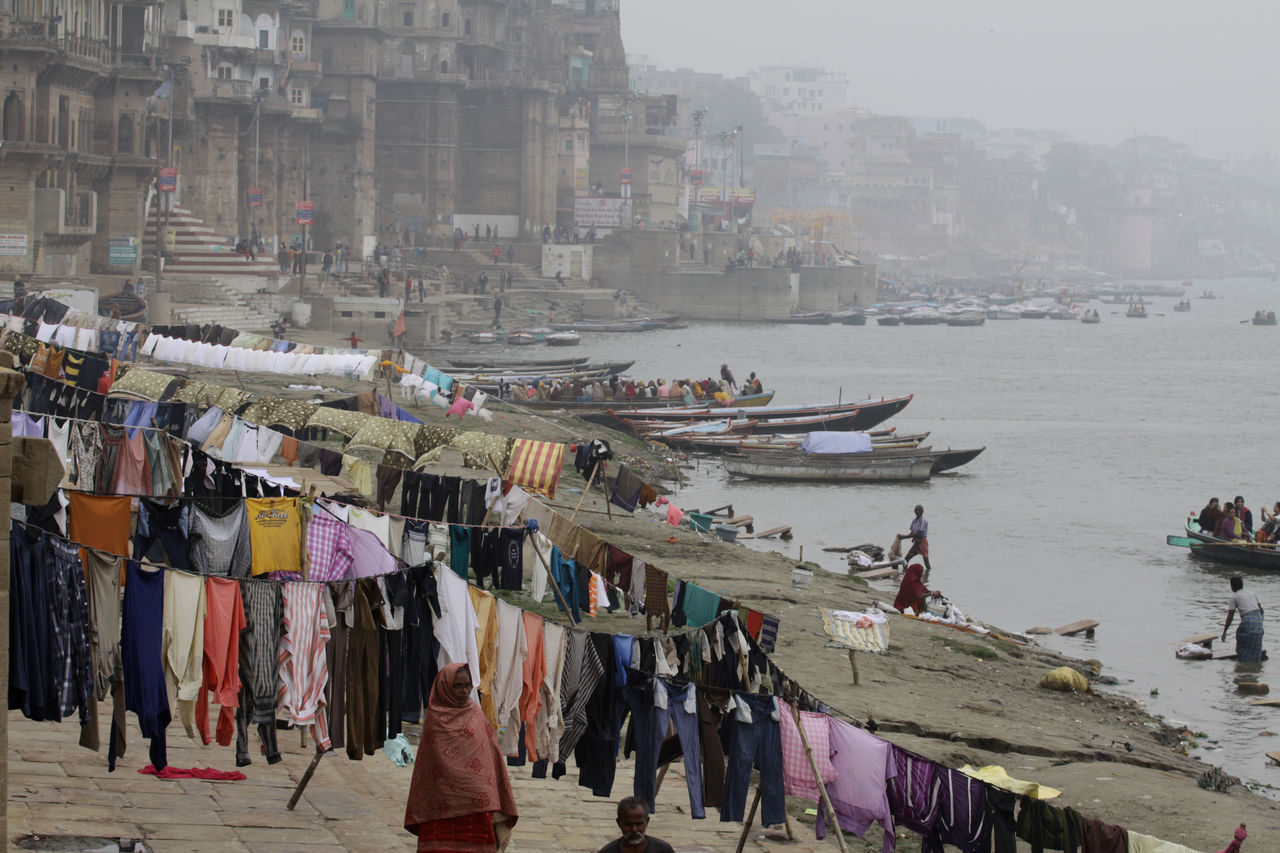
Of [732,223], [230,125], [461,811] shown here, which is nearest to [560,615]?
[461,811]

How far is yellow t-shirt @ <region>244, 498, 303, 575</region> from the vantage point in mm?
11430

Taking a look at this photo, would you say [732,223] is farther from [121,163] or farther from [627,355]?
[121,163]

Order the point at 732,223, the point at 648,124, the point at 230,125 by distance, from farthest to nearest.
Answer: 1. the point at 732,223
2. the point at 648,124
3. the point at 230,125

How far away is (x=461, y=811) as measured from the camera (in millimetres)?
7121

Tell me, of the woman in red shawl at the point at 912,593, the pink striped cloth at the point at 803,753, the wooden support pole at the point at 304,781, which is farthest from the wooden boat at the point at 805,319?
the wooden support pole at the point at 304,781

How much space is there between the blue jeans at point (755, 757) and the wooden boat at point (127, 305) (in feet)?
116

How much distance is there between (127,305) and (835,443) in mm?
18746

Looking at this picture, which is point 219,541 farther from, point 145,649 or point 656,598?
point 656,598

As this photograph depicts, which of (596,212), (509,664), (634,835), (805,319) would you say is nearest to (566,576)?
(509,664)

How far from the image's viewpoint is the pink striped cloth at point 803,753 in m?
9.42

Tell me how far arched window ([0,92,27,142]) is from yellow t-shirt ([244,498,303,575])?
34.5 m

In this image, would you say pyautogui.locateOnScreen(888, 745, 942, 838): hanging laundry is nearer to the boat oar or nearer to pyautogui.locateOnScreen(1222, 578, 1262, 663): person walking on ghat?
pyautogui.locateOnScreen(1222, 578, 1262, 663): person walking on ghat

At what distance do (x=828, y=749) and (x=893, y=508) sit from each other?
85.7 ft

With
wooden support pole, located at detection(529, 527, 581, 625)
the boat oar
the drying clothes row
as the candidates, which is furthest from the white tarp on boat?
wooden support pole, located at detection(529, 527, 581, 625)
